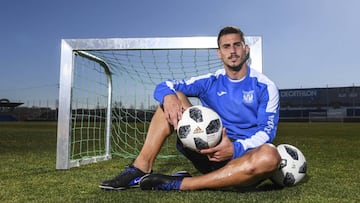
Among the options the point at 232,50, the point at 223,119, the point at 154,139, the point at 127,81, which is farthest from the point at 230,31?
the point at 127,81

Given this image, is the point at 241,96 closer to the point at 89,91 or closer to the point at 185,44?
the point at 185,44

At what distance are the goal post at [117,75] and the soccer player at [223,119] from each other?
106 centimetres

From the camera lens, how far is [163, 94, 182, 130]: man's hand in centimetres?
253

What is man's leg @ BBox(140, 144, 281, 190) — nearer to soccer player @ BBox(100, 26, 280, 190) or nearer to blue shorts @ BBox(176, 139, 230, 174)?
soccer player @ BBox(100, 26, 280, 190)

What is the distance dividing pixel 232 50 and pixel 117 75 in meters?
3.34

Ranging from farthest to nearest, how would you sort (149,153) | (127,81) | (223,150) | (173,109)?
(127,81) < (149,153) < (173,109) < (223,150)

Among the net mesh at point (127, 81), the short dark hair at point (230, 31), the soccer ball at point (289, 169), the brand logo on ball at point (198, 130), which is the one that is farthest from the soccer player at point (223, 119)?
the net mesh at point (127, 81)

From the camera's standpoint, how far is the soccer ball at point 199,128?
2396 millimetres

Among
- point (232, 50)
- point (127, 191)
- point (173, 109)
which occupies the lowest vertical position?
point (127, 191)

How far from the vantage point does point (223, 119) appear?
109 inches

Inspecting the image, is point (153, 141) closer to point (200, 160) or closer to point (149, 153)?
point (149, 153)

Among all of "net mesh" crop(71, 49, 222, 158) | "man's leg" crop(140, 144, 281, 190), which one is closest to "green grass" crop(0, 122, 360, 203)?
"man's leg" crop(140, 144, 281, 190)

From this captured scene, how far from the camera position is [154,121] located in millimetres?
2775

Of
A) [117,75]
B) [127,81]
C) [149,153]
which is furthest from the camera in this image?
[127,81]
